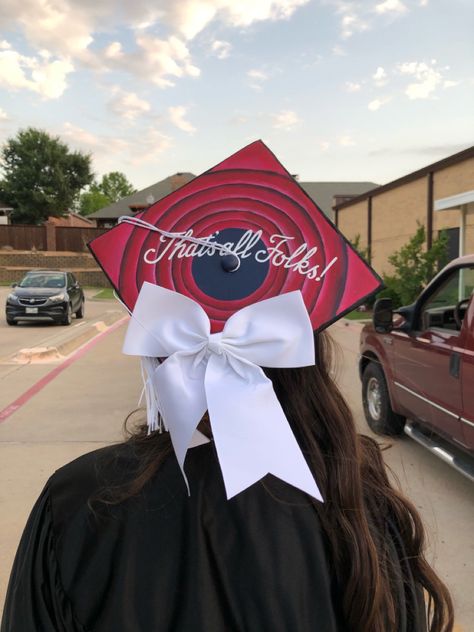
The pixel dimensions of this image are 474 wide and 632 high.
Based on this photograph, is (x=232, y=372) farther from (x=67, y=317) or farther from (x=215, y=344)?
(x=67, y=317)

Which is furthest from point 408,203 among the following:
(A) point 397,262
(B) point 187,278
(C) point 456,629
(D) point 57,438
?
(B) point 187,278

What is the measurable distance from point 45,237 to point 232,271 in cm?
4203

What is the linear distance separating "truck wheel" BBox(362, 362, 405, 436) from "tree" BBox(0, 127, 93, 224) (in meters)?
56.0

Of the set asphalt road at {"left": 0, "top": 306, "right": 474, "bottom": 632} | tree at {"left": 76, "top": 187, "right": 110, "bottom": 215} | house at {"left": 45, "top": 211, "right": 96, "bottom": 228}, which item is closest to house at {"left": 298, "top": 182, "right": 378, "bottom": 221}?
house at {"left": 45, "top": 211, "right": 96, "bottom": 228}

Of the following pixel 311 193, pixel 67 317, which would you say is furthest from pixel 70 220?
pixel 67 317

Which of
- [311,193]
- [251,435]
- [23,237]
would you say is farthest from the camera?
[311,193]

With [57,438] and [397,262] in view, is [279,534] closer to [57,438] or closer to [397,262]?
[57,438]

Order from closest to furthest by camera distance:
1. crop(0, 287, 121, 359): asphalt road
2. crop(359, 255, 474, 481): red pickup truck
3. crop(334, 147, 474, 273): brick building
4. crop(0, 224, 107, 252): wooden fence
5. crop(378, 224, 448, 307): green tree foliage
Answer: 1. crop(359, 255, 474, 481): red pickup truck
2. crop(0, 287, 121, 359): asphalt road
3. crop(378, 224, 448, 307): green tree foliage
4. crop(334, 147, 474, 273): brick building
5. crop(0, 224, 107, 252): wooden fence

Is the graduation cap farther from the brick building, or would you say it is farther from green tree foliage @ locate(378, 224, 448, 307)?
green tree foliage @ locate(378, 224, 448, 307)

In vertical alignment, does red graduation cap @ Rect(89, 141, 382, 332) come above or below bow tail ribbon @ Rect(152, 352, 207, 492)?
above

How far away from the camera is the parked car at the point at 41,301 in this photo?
15.1 metres

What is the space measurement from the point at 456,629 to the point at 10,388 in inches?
269

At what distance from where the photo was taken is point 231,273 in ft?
3.75

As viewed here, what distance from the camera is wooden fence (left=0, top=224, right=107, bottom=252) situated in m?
40.1
